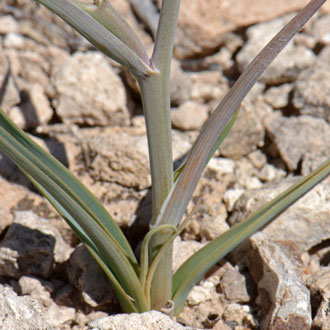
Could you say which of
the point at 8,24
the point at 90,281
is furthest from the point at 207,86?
the point at 90,281

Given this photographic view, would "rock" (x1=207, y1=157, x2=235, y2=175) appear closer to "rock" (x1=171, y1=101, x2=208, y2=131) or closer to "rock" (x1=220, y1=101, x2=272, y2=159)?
"rock" (x1=220, y1=101, x2=272, y2=159)

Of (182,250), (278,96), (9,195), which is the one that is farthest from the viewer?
(278,96)

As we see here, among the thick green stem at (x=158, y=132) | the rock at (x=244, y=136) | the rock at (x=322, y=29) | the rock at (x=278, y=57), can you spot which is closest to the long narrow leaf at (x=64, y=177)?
the thick green stem at (x=158, y=132)

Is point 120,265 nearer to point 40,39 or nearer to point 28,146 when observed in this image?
point 28,146

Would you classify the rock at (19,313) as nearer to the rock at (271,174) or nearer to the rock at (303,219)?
the rock at (303,219)

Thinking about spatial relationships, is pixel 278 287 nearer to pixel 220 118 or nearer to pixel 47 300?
pixel 220 118

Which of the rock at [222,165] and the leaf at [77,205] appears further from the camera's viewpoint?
the rock at [222,165]
